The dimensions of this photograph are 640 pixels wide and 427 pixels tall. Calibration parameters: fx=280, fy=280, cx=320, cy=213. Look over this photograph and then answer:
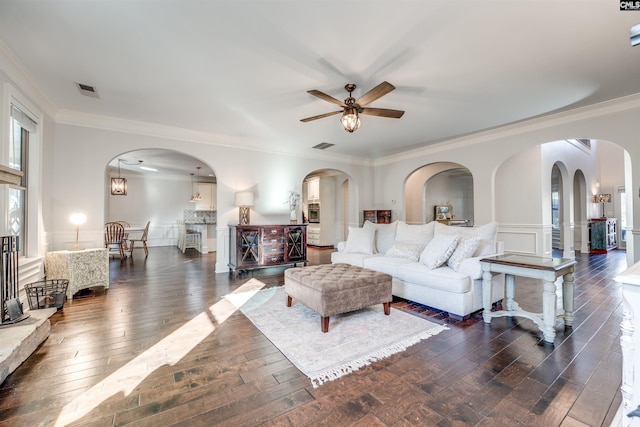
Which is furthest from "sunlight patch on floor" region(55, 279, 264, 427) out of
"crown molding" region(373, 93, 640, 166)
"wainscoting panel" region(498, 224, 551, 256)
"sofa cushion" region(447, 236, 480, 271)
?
"wainscoting panel" region(498, 224, 551, 256)

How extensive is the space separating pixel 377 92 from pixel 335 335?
2457 millimetres

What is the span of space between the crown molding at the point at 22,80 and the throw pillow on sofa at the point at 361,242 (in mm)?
4623

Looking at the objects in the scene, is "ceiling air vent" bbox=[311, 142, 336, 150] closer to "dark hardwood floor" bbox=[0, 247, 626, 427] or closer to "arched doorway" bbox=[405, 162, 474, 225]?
"arched doorway" bbox=[405, 162, 474, 225]

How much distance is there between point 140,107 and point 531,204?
7756 mm

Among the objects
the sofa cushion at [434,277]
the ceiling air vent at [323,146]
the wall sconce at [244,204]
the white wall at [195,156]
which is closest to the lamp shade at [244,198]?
the wall sconce at [244,204]

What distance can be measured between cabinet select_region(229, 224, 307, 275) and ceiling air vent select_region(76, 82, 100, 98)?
109 inches

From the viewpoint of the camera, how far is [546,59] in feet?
9.60

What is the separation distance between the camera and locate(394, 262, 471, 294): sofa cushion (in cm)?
302

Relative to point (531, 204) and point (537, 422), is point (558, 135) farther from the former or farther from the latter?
point (537, 422)

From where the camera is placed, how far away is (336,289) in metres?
2.73

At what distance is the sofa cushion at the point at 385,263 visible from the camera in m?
3.74

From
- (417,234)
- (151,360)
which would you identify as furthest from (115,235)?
(417,234)

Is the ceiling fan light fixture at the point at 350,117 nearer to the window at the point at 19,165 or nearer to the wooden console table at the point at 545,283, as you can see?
the wooden console table at the point at 545,283

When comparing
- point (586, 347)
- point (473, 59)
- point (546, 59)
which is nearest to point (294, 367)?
point (586, 347)
